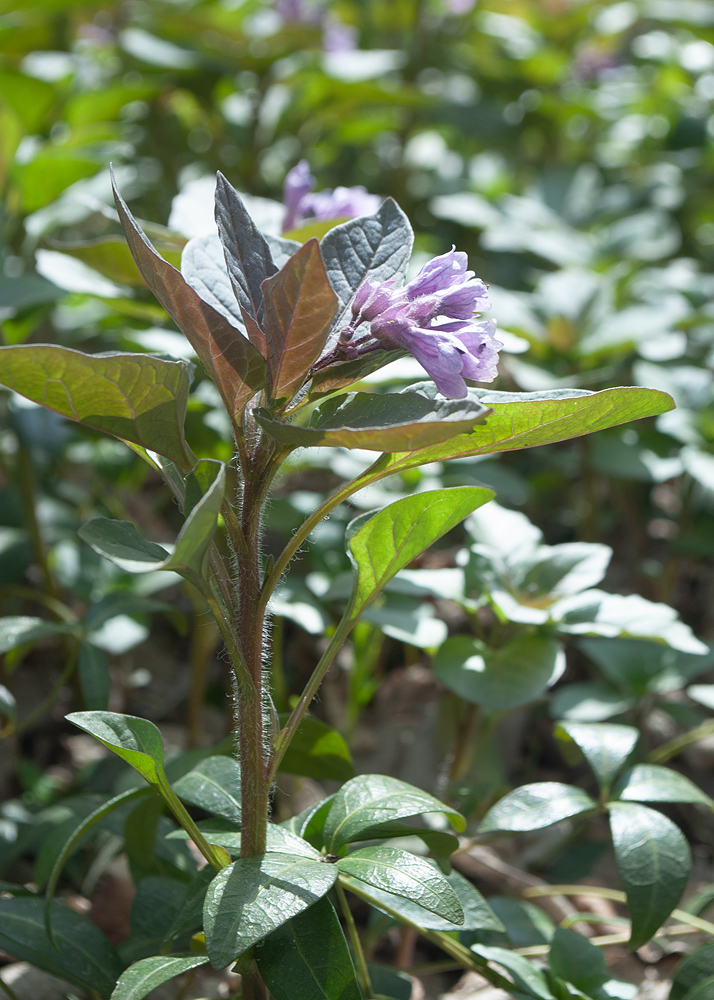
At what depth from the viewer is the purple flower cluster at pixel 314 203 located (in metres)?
1.39

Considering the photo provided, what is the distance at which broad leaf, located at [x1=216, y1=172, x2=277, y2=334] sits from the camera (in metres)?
0.78

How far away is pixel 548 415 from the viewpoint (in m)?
0.78

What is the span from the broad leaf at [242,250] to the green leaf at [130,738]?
402 millimetres

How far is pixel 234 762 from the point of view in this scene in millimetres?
979

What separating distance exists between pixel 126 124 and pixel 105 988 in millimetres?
2326

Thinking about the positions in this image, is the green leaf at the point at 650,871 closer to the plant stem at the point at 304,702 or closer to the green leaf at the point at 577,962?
the green leaf at the point at 577,962

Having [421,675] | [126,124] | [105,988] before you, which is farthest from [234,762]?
[126,124]

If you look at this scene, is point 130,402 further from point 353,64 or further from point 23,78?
point 353,64

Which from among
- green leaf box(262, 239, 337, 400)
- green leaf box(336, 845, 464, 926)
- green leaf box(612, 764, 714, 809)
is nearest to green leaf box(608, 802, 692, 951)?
green leaf box(612, 764, 714, 809)

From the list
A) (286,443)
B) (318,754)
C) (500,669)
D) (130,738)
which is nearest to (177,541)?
(286,443)

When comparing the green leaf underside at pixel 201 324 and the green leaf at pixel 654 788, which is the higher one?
the green leaf underside at pixel 201 324

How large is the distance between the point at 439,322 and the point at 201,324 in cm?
23

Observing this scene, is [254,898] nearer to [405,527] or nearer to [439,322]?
[405,527]

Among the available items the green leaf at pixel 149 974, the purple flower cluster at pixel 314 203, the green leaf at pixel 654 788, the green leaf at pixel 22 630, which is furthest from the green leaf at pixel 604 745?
the purple flower cluster at pixel 314 203
